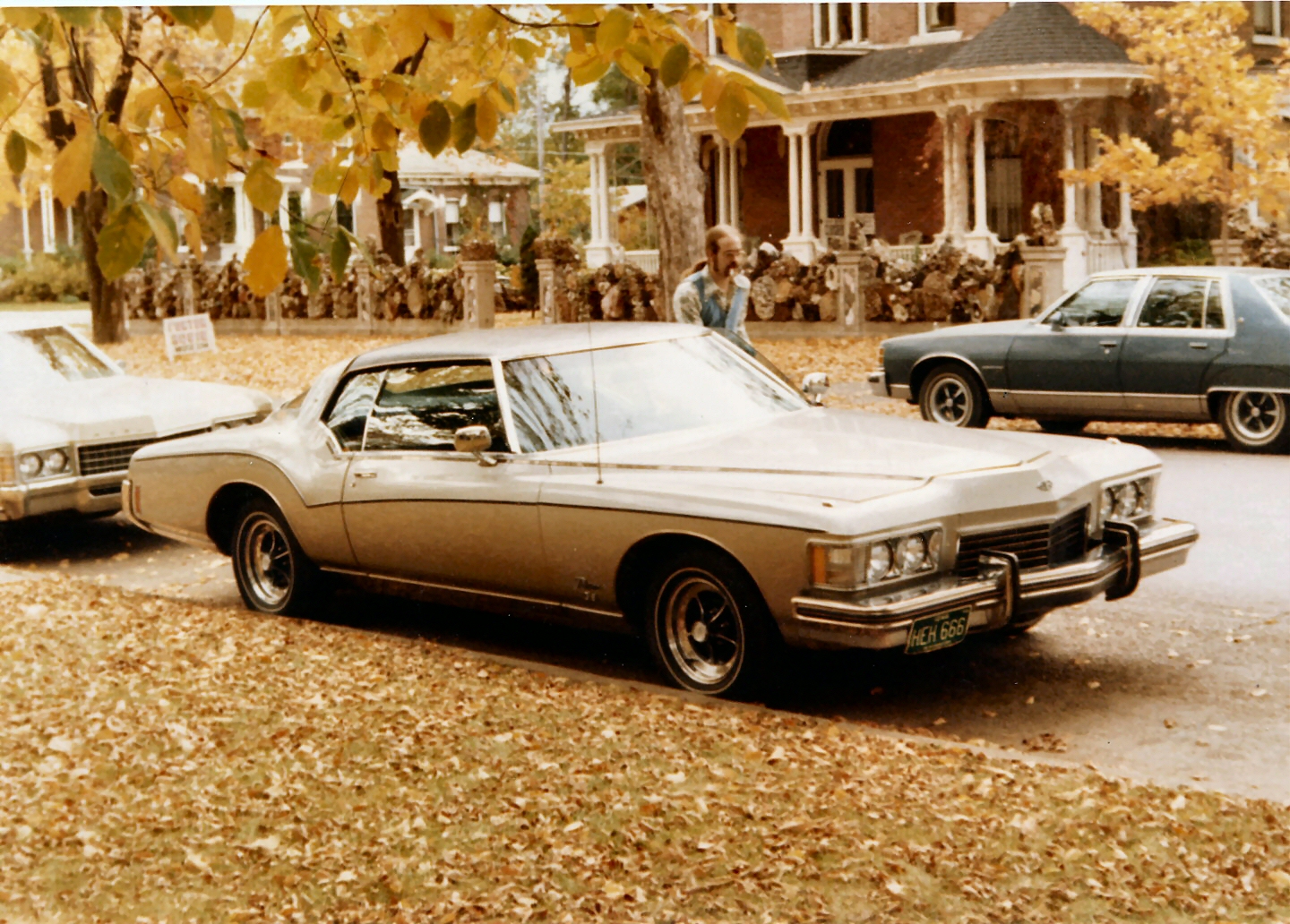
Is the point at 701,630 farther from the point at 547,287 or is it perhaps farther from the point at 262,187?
the point at 547,287

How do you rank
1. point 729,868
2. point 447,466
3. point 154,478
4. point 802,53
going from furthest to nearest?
point 802,53 → point 154,478 → point 447,466 → point 729,868

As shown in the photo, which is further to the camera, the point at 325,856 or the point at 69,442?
the point at 69,442

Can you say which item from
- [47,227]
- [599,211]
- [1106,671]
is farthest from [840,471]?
[47,227]

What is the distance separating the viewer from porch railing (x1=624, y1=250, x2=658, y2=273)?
123 feet

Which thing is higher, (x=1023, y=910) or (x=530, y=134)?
(x=530, y=134)

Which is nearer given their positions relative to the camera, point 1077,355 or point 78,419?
point 78,419

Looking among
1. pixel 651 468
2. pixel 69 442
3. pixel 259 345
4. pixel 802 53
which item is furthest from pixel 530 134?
pixel 651 468

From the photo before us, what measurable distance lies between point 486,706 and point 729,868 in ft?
6.77

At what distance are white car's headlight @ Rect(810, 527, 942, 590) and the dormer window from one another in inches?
1229

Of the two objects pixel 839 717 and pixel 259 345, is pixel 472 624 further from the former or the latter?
pixel 259 345

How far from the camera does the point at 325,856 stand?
486 cm

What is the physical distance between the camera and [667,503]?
6.67 metres

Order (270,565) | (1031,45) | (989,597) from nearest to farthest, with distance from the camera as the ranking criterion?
(989,597) < (270,565) < (1031,45)

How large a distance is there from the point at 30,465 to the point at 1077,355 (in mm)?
8706
